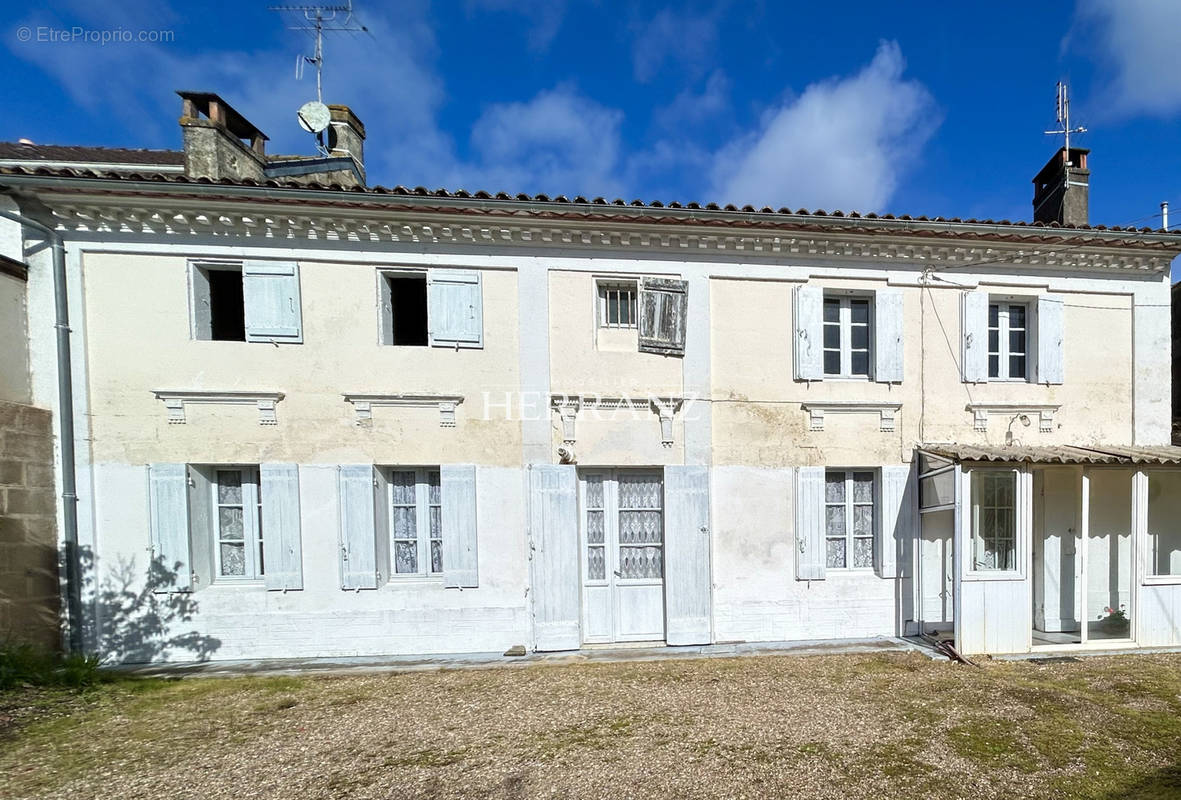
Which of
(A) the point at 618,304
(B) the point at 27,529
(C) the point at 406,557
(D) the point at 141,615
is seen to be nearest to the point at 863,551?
(A) the point at 618,304

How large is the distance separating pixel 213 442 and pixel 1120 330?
38.8 feet

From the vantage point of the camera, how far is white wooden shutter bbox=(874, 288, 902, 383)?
6211mm

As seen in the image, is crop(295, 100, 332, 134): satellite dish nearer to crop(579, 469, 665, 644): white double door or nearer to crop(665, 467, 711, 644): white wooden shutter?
crop(579, 469, 665, 644): white double door

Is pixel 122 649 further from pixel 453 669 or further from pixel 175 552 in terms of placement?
pixel 453 669

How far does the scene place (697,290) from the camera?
6074mm

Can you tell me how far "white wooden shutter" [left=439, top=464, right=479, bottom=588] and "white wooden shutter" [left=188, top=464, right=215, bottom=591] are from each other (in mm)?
2813

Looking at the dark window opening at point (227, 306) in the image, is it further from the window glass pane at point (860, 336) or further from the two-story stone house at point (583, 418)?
the window glass pane at point (860, 336)

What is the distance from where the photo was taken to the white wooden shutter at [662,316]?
5988 millimetres

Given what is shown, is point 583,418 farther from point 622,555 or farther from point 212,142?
point 212,142

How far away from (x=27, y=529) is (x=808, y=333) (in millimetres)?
9225

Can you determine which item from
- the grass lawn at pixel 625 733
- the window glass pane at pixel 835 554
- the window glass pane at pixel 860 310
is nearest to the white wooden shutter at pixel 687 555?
the grass lawn at pixel 625 733

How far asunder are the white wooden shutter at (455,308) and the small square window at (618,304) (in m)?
1.54

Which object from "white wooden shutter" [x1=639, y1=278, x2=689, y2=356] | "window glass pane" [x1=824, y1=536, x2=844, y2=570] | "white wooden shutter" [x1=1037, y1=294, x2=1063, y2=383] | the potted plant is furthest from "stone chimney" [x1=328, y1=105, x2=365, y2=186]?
the potted plant

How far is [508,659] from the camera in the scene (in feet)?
18.2
